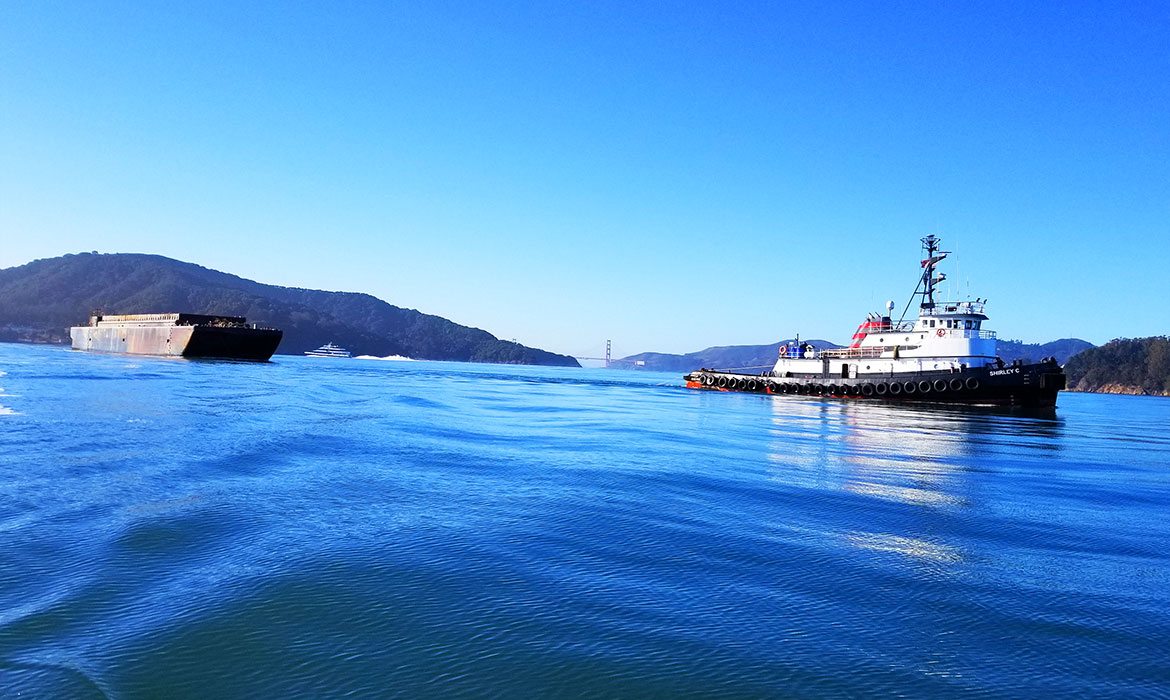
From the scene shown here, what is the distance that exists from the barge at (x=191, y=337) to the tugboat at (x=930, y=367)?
158ft

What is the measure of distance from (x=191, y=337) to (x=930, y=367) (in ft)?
195

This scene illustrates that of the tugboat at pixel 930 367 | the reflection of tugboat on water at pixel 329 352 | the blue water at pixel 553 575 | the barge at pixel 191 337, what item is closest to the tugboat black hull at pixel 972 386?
the tugboat at pixel 930 367

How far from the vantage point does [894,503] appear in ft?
37.3

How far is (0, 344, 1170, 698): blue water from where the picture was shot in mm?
4641

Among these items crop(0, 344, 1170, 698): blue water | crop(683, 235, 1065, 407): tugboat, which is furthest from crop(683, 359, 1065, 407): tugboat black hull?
crop(0, 344, 1170, 698): blue water

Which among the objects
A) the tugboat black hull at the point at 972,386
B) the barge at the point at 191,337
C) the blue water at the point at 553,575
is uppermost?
the barge at the point at 191,337

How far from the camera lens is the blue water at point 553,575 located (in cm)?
464

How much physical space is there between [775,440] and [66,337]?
188342 mm

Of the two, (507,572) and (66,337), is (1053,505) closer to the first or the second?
(507,572)

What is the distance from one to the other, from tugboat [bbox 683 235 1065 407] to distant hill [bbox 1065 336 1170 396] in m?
125

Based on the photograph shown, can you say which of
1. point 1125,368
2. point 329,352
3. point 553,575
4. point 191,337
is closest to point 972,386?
point 553,575

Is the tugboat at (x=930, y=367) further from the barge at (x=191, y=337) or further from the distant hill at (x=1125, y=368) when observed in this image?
the distant hill at (x=1125, y=368)

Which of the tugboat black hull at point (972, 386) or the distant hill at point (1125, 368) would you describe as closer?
the tugboat black hull at point (972, 386)

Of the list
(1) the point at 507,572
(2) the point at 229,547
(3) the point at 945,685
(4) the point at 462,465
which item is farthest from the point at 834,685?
(4) the point at 462,465
